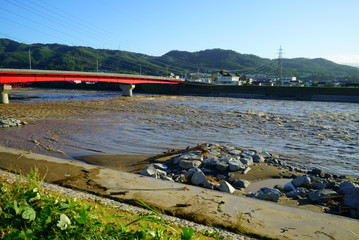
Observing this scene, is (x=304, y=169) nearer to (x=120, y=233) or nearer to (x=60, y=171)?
(x=60, y=171)

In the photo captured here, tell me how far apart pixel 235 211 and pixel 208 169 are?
477 cm

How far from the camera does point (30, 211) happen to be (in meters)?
2.99

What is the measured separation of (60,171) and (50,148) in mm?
6262

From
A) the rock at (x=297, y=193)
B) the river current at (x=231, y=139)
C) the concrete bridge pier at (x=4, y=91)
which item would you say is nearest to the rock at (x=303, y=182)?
the rock at (x=297, y=193)

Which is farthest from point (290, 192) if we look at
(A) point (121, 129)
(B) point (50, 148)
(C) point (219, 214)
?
(A) point (121, 129)

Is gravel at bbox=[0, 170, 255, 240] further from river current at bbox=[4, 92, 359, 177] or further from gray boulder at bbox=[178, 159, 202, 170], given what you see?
river current at bbox=[4, 92, 359, 177]

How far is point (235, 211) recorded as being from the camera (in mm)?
6543

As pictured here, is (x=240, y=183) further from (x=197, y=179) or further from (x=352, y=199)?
(x=352, y=199)

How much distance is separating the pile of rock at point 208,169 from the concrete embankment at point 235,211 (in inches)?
45.5

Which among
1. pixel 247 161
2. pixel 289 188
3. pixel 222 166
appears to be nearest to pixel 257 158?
pixel 247 161

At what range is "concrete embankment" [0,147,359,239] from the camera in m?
5.73

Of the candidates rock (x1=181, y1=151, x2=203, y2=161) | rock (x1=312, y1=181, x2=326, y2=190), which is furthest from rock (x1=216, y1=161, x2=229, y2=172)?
rock (x1=312, y1=181, x2=326, y2=190)

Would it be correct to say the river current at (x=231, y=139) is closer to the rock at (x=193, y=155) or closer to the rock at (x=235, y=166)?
the rock at (x=193, y=155)

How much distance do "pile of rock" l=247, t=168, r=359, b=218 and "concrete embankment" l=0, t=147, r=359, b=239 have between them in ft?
3.51
